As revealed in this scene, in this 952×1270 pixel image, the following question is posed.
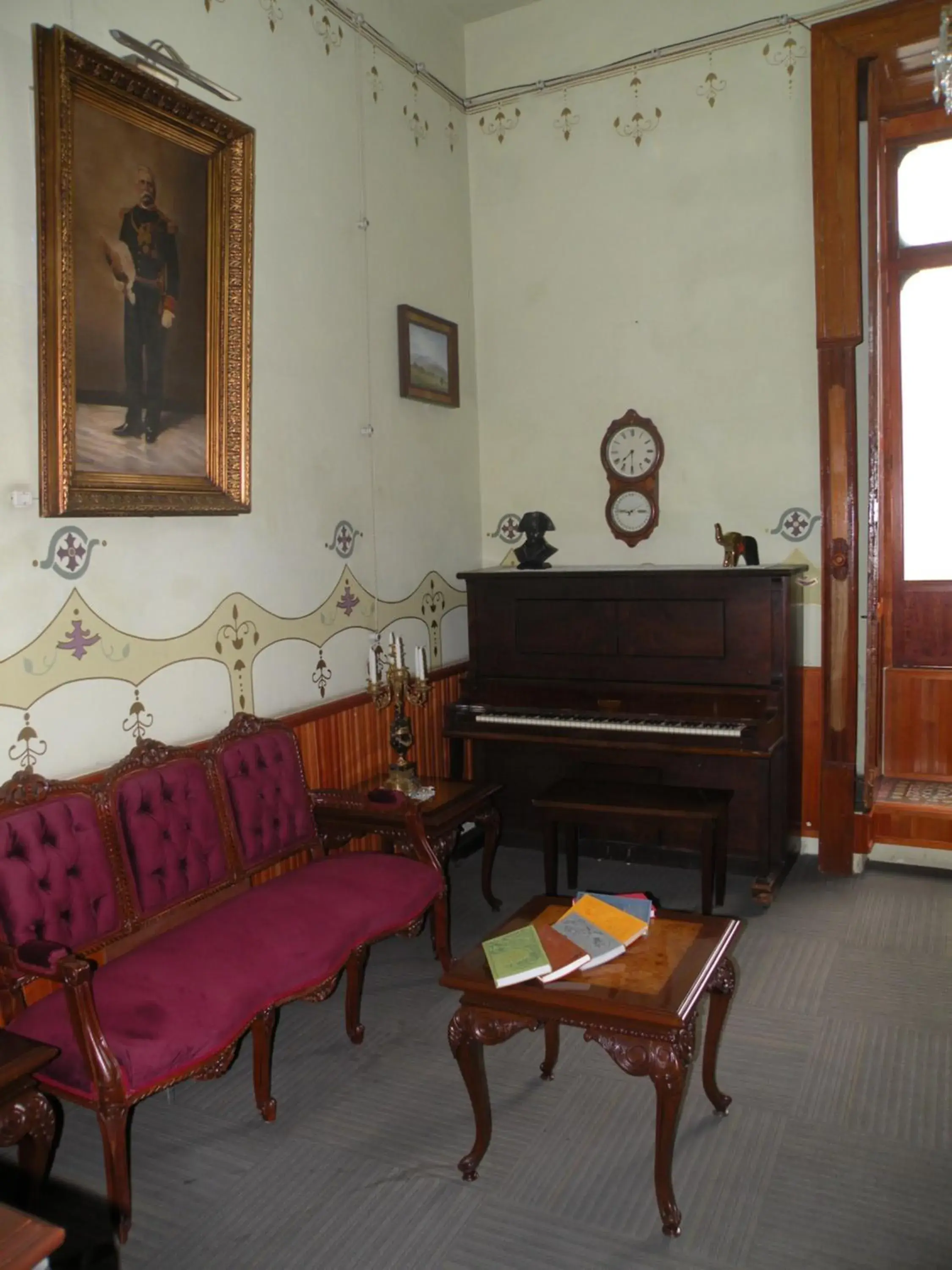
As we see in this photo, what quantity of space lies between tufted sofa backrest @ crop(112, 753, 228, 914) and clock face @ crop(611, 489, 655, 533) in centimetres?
265

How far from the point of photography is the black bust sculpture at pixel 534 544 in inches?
186

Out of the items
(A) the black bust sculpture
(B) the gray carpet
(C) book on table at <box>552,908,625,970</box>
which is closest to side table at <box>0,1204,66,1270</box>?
(B) the gray carpet

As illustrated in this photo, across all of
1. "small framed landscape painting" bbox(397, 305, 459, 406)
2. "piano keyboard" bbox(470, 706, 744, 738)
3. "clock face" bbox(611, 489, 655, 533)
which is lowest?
"piano keyboard" bbox(470, 706, 744, 738)

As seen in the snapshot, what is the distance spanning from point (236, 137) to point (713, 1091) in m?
3.32

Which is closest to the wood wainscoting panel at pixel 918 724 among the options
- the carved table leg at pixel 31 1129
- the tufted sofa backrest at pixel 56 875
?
the tufted sofa backrest at pixel 56 875

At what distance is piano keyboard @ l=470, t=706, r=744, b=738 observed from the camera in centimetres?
403

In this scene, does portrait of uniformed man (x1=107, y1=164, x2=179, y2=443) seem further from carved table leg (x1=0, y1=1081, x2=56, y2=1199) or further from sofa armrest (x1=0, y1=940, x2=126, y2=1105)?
carved table leg (x1=0, y1=1081, x2=56, y2=1199)

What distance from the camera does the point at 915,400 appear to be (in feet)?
15.9

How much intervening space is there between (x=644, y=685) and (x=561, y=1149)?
2175 millimetres

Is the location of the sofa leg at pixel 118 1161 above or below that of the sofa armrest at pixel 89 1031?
below

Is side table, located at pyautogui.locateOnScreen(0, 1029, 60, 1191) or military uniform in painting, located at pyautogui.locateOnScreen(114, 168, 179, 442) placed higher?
military uniform in painting, located at pyautogui.locateOnScreen(114, 168, 179, 442)

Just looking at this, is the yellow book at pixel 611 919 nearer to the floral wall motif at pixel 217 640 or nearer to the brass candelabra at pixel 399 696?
the brass candelabra at pixel 399 696

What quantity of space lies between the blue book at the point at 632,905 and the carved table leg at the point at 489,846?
116cm

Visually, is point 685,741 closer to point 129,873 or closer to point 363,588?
point 363,588
